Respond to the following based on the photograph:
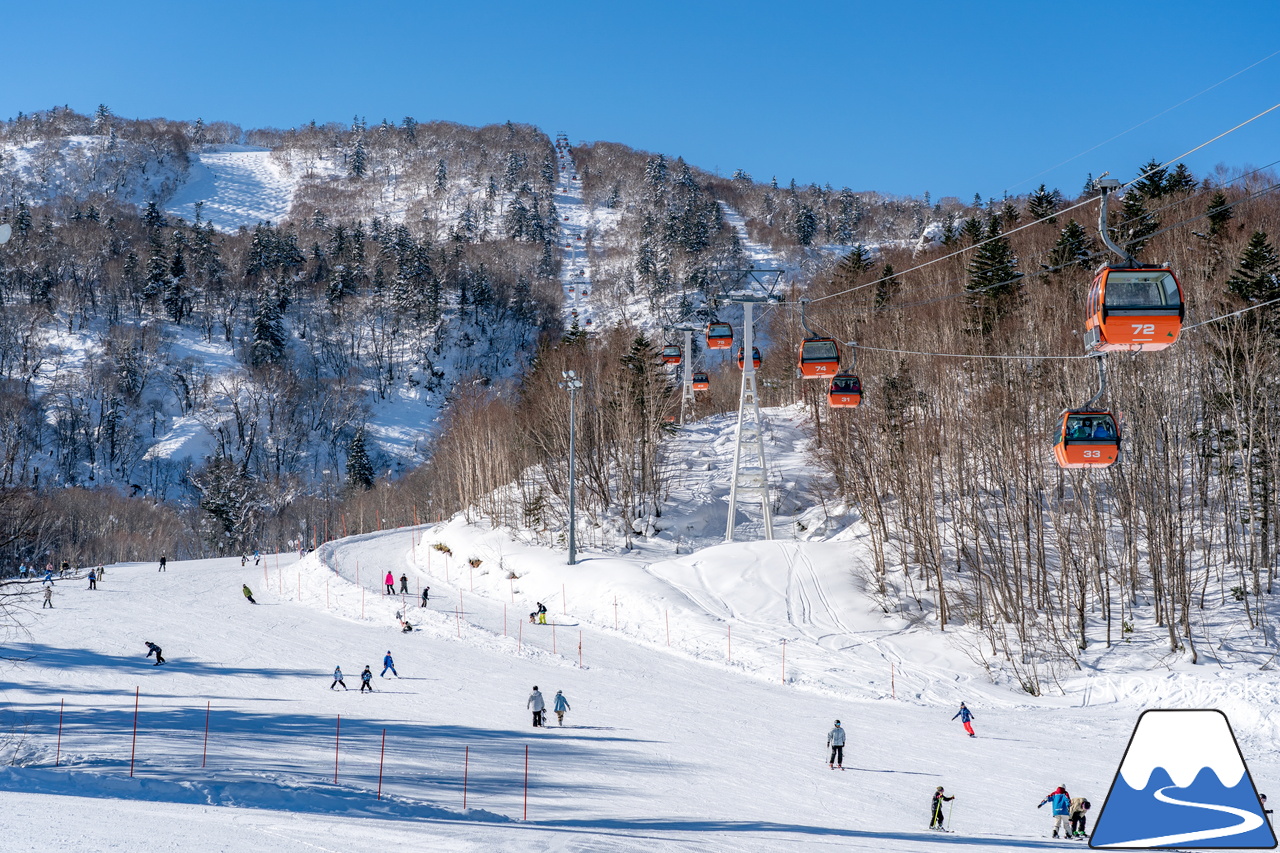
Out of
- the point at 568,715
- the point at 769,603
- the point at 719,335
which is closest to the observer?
the point at 568,715

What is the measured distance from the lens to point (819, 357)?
2603 centimetres

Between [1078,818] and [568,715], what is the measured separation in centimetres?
1207

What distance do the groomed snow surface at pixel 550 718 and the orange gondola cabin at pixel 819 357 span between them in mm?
9703

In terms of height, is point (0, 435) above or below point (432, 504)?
above

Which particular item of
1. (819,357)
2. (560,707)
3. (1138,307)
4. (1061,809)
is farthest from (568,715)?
(1138,307)

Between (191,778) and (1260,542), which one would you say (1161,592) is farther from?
(191,778)

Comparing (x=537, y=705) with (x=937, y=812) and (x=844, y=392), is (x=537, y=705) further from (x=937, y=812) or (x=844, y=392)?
(x=844, y=392)

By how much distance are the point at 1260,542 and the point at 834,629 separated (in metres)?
15.2

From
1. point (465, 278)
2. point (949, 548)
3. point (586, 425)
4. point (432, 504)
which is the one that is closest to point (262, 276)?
point (465, 278)

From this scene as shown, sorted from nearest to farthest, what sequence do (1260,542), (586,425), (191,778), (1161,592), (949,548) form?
(191,778) < (1161,592) < (1260,542) < (949,548) < (586,425)

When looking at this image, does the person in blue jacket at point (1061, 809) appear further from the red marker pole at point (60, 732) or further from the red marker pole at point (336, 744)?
the red marker pole at point (60, 732)

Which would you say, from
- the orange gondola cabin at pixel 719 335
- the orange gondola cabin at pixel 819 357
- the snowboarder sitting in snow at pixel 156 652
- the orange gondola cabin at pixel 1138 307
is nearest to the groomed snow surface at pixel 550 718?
the snowboarder sitting in snow at pixel 156 652

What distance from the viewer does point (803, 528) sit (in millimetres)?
44875

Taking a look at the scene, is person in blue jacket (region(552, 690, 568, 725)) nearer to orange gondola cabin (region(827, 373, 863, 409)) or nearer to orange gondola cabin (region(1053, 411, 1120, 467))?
orange gondola cabin (region(827, 373, 863, 409))
